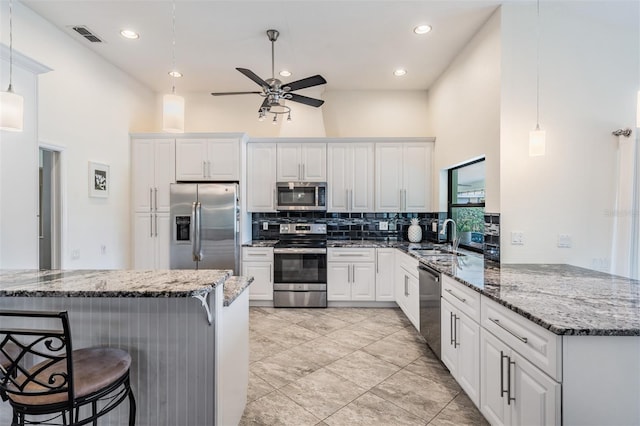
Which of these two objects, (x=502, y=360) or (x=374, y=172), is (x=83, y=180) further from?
(x=502, y=360)

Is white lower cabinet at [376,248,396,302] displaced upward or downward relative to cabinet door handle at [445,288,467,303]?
downward

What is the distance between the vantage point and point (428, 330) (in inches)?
116

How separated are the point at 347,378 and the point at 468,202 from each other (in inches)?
98.7

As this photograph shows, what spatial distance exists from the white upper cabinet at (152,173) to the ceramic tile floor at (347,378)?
2.15 meters

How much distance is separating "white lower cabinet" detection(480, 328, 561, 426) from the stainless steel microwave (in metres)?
2.96

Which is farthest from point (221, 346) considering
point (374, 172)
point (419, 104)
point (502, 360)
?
point (419, 104)

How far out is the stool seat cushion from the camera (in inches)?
47.4

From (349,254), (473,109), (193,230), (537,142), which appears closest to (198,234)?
(193,230)

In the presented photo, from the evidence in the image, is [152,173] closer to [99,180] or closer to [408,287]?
[99,180]

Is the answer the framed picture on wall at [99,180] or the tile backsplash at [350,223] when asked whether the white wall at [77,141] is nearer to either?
the framed picture on wall at [99,180]

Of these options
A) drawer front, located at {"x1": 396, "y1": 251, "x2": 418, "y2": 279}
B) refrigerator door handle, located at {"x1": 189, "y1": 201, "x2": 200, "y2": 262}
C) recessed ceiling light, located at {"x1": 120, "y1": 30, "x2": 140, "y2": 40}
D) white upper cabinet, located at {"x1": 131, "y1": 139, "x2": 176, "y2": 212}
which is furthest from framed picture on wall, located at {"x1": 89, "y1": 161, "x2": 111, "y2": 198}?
drawer front, located at {"x1": 396, "y1": 251, "x2": 418, "y2": 279}

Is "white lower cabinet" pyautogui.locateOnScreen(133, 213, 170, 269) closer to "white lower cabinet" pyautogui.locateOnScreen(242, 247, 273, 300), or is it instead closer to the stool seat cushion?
"white lower cabinet" pyautogui.locateOnScreen(242, 247, 273, 300)

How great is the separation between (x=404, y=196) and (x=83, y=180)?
4.05 meters

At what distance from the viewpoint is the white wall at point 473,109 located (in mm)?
2783
